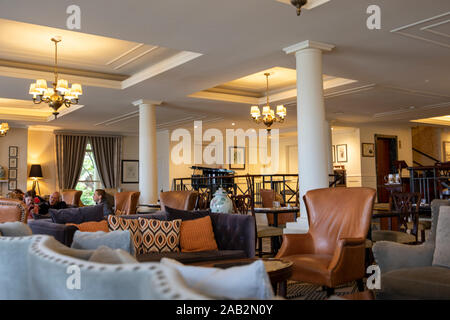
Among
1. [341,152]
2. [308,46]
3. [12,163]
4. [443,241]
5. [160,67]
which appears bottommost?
[443,241]

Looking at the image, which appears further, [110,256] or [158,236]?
[158,236]

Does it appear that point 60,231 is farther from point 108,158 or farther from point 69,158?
point 108,158

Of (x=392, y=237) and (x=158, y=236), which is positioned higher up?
(x=158, y=236)

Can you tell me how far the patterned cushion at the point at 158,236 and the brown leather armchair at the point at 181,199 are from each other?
5.57 ft

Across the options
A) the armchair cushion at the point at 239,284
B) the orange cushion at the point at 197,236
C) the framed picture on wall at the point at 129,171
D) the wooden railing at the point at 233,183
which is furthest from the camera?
the framed picture on wall at the point at 129,171

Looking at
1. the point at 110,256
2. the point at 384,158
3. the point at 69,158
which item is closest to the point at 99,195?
the point at 110,256

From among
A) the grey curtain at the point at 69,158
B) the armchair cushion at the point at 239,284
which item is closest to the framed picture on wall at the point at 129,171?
the grey curtain at the point at 69,158

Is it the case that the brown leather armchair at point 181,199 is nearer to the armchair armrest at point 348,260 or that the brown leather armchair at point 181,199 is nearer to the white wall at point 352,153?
the armchair armrest at point 348,260

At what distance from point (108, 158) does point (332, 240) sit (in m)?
11.2

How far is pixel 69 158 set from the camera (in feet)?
44.2

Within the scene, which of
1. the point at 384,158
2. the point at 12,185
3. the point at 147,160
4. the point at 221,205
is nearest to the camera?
the point at 221,205

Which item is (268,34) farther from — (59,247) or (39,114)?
(39,114)

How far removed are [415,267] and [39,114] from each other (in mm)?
10523

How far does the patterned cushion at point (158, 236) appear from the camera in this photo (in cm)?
407
